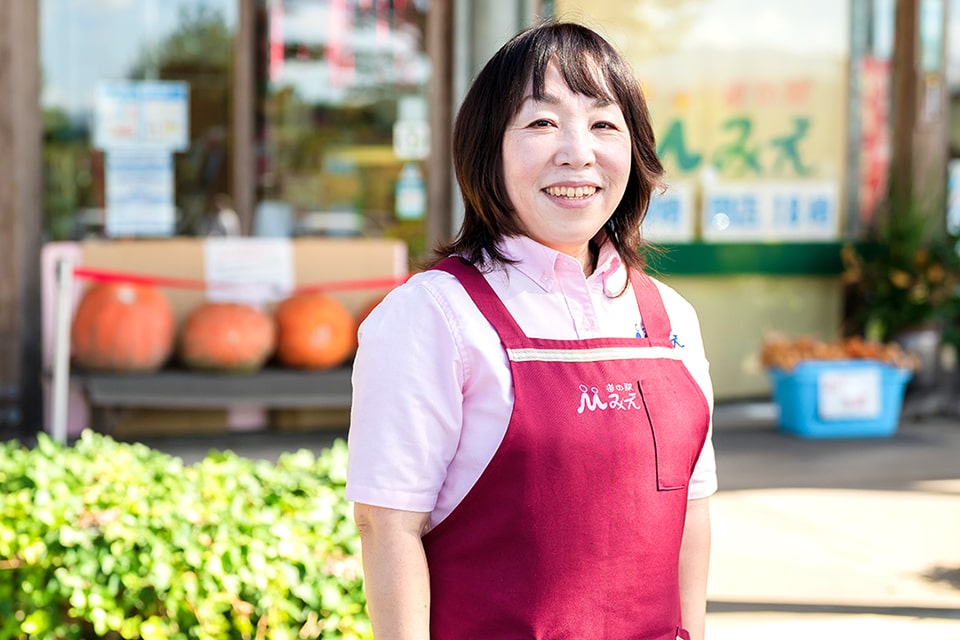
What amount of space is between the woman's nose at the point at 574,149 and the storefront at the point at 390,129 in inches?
221

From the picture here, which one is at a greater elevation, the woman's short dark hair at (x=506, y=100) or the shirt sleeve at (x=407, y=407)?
the woman's short dark hair at (x=506, y=100)

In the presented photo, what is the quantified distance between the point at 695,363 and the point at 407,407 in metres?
0.50

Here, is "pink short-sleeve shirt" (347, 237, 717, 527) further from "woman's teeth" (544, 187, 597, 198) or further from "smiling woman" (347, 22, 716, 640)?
"woman's teeth" (544, 187, 597, 198)

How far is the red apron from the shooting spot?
1688 millimetres

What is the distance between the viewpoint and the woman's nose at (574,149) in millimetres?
1779

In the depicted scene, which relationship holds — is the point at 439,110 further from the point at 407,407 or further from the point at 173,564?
the point at 407,407

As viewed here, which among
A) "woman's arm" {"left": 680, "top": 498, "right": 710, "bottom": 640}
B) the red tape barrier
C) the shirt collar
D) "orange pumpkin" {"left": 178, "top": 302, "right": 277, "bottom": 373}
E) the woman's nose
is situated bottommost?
"orange pumpkin" {"left": 178, "top": 302, "right": 277, "bottom": 373}

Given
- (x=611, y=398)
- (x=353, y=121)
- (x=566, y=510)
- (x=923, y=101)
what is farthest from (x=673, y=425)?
(x=923, y=101)

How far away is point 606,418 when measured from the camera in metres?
1.73

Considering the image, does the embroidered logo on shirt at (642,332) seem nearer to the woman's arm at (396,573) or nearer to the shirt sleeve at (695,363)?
the shirt sleeve at (695,363)

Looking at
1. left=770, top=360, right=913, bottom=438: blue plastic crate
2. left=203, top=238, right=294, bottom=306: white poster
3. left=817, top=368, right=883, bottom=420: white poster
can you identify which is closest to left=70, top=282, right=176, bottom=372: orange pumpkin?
left=203, top=238, right=294, bottom=306: white poster

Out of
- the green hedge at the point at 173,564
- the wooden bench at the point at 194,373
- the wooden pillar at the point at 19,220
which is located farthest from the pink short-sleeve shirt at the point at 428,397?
the wooden pillar at the point at 19,220

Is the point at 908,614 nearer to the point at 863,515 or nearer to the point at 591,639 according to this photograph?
the point at 863,515

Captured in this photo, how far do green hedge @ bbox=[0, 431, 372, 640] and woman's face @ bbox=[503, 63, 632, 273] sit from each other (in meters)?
1.47
